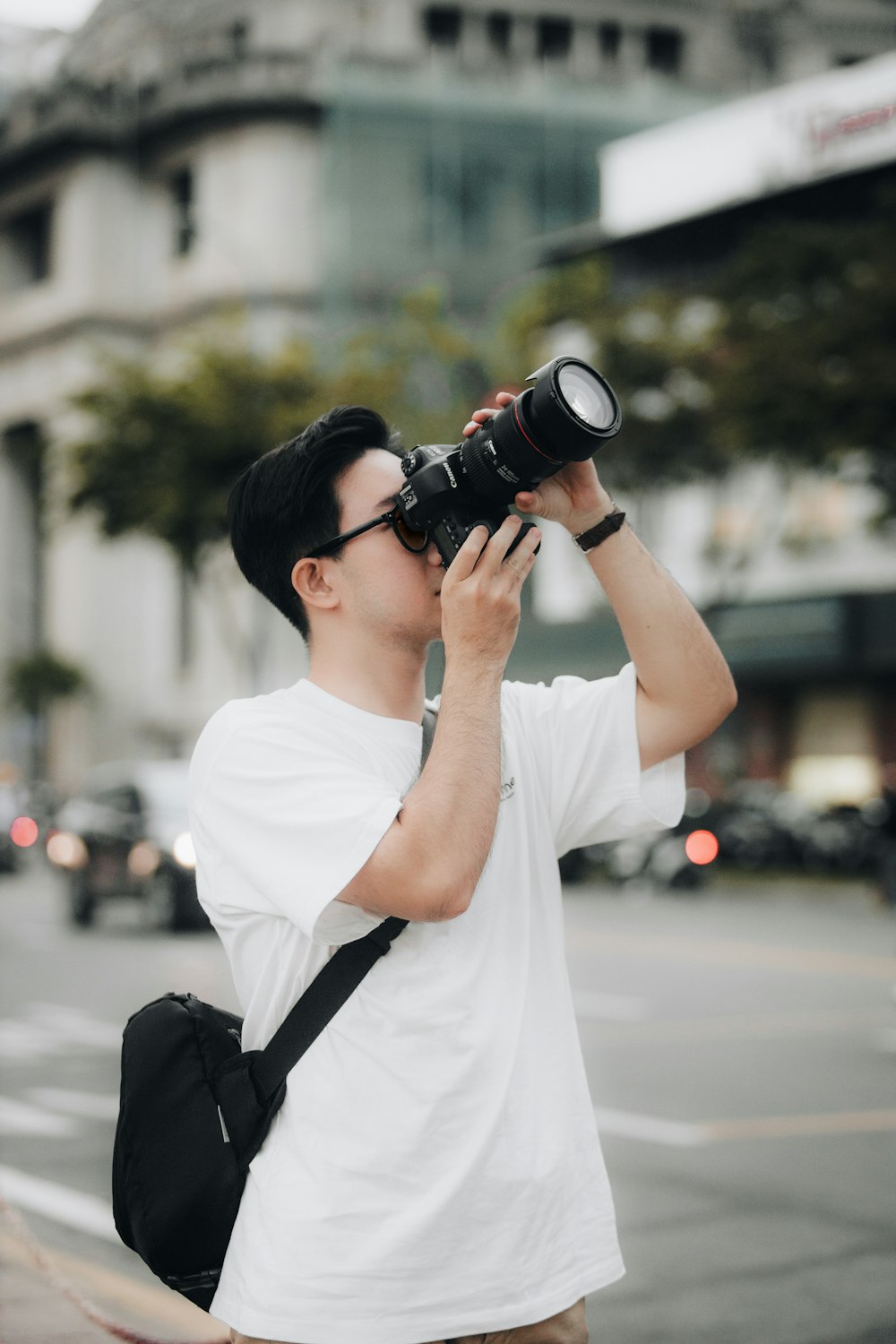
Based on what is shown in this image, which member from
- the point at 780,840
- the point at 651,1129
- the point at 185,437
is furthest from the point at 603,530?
the point at 185,437

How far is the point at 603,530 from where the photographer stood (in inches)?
93.1

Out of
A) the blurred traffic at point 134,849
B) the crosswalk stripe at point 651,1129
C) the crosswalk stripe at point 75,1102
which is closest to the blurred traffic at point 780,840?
the blurred traffic at point 134,849

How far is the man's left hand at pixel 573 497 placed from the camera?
2.30 meters

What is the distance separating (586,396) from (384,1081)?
864 mm

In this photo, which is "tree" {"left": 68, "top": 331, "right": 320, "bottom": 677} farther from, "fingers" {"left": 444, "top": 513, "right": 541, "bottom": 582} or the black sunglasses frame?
"fingers" {"left": 444, "top": 513, "right": 541, "bottom": 582}

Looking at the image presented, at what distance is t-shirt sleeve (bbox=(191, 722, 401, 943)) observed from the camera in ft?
6.53

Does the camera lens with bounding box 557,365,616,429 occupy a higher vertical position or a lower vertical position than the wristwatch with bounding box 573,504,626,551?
higher

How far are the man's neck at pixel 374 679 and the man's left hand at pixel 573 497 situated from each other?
0.25 m

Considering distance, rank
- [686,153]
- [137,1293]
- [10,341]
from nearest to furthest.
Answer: [137,1293]
[686,153]
[10,341]

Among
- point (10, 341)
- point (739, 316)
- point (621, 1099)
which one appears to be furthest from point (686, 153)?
point (621, 1099)

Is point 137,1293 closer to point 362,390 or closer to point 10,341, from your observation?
point 362,390

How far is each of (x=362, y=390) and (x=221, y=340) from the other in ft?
8.94

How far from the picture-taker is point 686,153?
1282 inches

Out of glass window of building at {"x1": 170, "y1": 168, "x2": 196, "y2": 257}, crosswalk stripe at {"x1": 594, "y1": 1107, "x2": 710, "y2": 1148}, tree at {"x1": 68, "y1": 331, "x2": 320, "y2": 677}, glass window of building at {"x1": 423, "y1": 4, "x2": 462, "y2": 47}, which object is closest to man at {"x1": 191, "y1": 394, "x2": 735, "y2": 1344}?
crosswalk stripe at {"x1": 594, "y1": 1107, "x2": 710, "y2": 1148}
